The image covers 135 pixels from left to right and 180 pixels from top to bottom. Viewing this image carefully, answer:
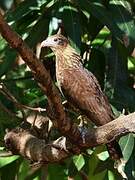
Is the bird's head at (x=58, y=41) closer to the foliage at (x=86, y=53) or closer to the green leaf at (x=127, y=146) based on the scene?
the foliage at (x=86, y=53)

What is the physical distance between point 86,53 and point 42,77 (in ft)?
4.08

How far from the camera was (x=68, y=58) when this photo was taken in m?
2.71

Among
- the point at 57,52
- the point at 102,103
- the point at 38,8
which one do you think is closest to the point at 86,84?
the point at 102,103

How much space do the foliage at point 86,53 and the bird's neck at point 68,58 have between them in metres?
0.04

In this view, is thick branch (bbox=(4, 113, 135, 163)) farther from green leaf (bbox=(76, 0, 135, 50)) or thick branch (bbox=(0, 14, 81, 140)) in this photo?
green leaf (bbox=(76, 0, 135, 50))

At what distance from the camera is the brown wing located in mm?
2506

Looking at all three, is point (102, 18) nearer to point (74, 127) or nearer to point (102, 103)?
point (102, 103)

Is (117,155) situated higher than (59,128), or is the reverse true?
(59,128)

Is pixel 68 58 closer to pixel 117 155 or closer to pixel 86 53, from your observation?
pixel 86 53

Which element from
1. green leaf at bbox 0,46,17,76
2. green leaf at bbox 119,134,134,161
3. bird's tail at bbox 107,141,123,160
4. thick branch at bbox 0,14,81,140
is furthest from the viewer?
green leaf at bbox 0,46,17,76

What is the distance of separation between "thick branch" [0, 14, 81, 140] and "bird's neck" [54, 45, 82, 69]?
575mm

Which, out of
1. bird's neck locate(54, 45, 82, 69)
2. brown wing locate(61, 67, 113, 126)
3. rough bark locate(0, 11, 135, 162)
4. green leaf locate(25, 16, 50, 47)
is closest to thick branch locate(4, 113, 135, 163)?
rough bark locate(0, 11, 135, 162)

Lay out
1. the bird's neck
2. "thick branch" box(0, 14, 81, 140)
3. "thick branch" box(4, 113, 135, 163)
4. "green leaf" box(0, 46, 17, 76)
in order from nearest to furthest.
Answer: "thick branch" box(0, 14, 81, 140) < "thick branch" box(4, 113, 135, 163) < the bird's neck < "green leaf" box(0, 46, 17, 76)

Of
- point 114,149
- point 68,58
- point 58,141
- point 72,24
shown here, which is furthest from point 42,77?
point 72,24
